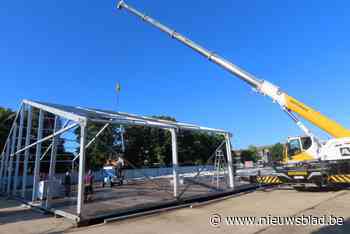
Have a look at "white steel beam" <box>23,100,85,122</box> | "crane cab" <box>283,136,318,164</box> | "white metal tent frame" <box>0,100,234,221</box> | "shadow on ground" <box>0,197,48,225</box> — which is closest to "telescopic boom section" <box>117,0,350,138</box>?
"crane cab" <box>283,136,318,164</box>

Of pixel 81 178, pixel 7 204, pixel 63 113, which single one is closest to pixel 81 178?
pixel 81 178

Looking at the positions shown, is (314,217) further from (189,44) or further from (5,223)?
(189,44)

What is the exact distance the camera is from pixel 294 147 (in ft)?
45.5

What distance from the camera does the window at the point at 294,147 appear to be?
44.9 ft

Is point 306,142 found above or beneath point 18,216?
above

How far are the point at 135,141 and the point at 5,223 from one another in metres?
36.4

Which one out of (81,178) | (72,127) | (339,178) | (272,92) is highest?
(272,92)

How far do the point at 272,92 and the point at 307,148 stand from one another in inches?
128

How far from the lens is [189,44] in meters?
16.1

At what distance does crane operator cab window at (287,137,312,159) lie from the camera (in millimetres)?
13359

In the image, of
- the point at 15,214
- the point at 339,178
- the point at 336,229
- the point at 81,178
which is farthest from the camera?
the point at 339,178

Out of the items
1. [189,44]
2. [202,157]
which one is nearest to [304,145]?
[189,44]

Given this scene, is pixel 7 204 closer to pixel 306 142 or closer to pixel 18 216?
pixel 18 216

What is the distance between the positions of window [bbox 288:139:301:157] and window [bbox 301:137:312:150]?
0.78 feet
